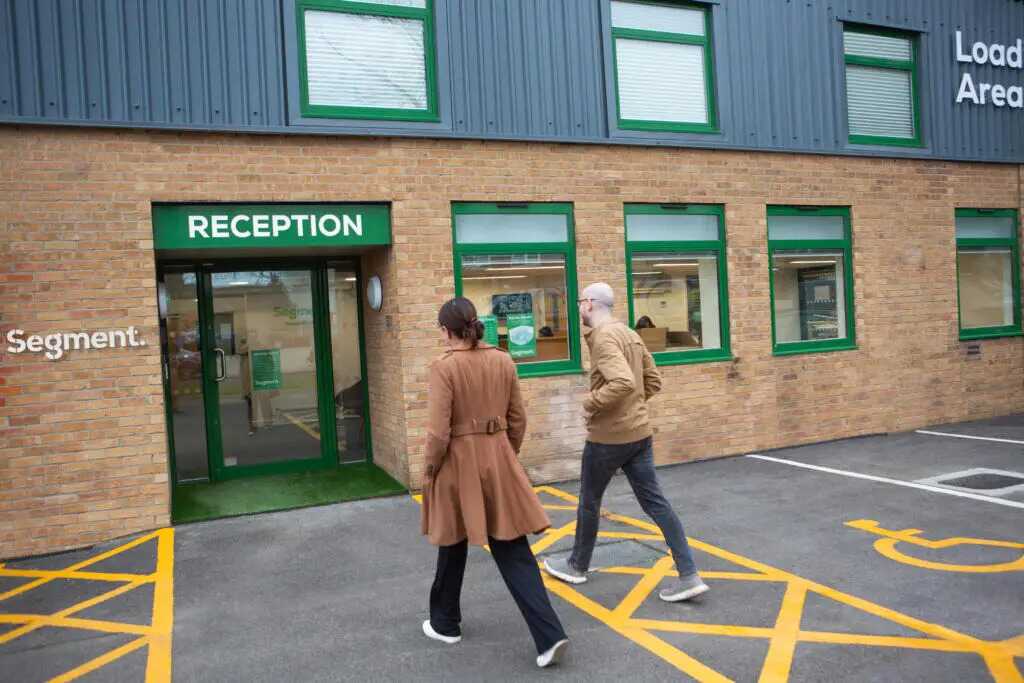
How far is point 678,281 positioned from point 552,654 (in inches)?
243

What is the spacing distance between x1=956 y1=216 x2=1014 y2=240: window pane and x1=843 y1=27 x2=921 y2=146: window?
143 cm

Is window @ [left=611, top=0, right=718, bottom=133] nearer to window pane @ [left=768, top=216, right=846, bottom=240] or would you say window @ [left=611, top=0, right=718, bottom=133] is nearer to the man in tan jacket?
window pane @ [left=768, top=216, right=846, bottom=240]

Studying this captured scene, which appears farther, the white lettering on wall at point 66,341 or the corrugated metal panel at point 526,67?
the corrugated metal panel at point 526,67

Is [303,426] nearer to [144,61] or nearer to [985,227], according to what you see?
[144,61]

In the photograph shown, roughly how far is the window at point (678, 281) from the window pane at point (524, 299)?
35.0 inches

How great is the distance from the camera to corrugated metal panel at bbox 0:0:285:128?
6707mm

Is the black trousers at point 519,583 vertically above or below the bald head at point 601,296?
below

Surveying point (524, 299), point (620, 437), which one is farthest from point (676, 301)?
point (620, 437)

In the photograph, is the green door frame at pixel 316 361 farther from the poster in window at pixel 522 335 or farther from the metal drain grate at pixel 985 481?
the metal drain grate at pixel 985 481

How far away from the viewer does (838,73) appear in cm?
1033

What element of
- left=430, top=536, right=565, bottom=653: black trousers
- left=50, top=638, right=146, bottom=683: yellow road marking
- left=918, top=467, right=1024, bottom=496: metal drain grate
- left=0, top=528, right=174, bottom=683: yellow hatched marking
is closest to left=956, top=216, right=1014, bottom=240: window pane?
left=918, top=467, right=1024, bottom=496: metal drain grate

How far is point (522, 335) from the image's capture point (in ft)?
28.5

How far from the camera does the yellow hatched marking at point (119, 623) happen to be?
4406 millimetres

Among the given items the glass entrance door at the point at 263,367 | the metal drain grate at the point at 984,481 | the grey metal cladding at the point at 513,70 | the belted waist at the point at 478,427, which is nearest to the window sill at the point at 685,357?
the grey metal cladding at the point at 513,70
